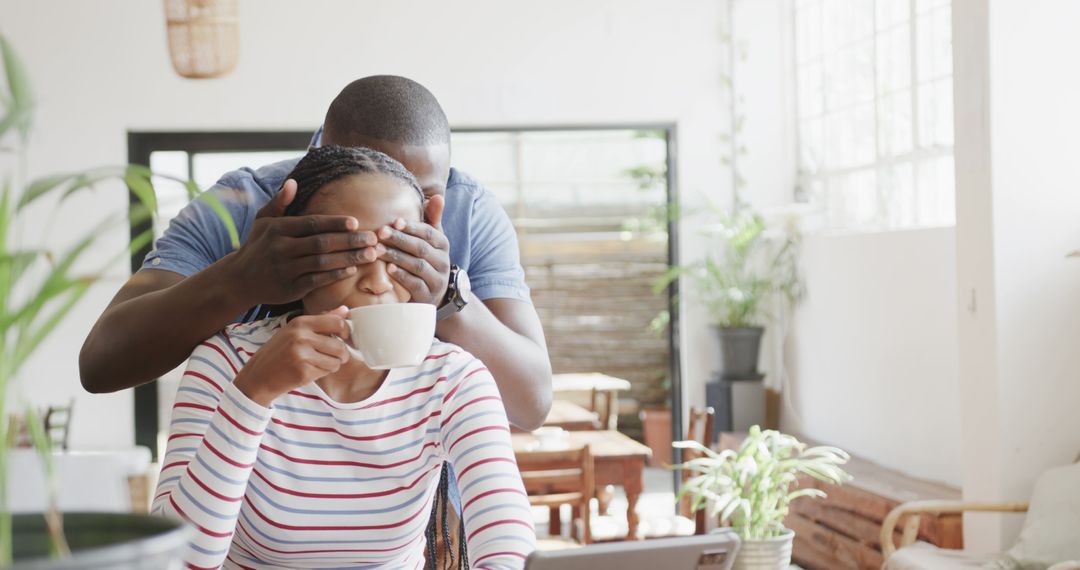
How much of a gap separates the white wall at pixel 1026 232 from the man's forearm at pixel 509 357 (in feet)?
8.73

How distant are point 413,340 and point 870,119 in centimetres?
451

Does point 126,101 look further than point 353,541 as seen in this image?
Yes

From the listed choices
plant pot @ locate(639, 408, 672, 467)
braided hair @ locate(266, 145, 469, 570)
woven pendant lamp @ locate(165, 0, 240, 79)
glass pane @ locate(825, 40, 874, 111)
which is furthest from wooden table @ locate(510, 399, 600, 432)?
braided hair @ locate(266, 145, 469, 570)

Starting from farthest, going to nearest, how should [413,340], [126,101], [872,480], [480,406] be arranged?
1. [126,101]
2. [872,480]
3. [480,406]
4. [413,340]

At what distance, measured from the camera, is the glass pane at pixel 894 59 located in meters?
4.76

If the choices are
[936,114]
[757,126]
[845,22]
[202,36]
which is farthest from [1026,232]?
[202,36]

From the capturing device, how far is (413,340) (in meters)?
0.94

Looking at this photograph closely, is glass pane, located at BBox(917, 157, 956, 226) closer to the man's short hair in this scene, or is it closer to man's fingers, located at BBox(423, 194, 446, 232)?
the man's short hair

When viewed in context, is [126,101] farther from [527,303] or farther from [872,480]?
[527,303]

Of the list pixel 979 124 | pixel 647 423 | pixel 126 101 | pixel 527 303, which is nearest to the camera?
pixel 527 303

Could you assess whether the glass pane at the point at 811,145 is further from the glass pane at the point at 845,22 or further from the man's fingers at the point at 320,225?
the man's fingers at the point at 320,225

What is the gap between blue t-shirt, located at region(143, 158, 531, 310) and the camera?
1397mm

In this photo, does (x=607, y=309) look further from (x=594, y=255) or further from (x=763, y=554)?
(x=763, y=554)

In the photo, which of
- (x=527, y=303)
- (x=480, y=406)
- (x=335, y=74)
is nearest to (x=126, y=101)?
(x=335, y=74)
